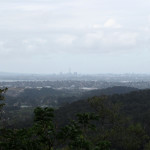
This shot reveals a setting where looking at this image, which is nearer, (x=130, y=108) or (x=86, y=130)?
(x=86, y=130)

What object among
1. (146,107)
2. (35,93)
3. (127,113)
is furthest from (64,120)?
(35,93)

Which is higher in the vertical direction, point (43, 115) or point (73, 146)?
point (43, 115)

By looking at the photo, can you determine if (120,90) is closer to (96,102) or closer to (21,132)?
(96,102)

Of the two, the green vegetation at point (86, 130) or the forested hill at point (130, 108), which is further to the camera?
the forested hill at point (130, 108)

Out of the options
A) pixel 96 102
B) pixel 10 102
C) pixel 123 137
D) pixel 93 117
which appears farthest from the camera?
pixel 10 102

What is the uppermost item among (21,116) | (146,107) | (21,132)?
(21,132)

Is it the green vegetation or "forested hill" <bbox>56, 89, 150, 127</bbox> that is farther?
"forested hill" <bbox>56, 89, 150, 127</bbox>

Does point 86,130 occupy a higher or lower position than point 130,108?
higher

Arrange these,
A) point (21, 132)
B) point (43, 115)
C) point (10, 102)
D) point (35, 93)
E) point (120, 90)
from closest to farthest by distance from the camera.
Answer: point (43, 115)
point (21, 132)
point (10, 102)
point (120, 90)
point (35, 93)
